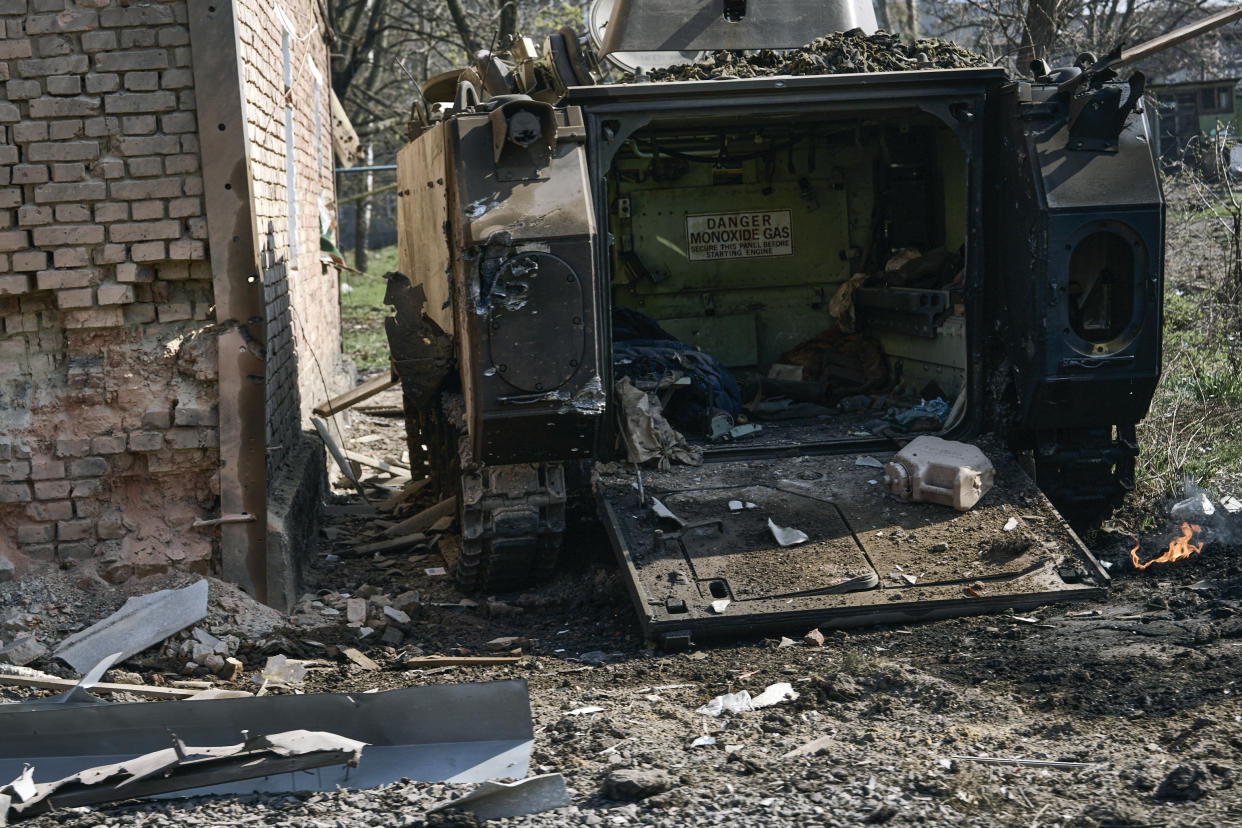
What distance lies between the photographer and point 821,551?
530 centimetres

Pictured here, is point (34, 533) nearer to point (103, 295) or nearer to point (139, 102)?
point (103, 295)

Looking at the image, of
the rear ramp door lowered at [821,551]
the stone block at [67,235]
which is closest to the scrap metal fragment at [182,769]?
the rear ramp door lowered at [821,551]

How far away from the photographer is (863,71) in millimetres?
5914

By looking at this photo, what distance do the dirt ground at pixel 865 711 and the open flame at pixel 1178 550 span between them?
0.06m

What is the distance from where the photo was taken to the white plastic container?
18.1 ft

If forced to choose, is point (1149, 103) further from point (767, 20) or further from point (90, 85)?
point (90, 85)

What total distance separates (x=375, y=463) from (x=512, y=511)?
13.3 feet

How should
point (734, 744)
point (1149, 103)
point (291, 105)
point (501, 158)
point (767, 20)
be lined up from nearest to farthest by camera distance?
point (734, 744)
point (501, 158)
point (1149, 103)
point (767, 20)
point (291, 105)

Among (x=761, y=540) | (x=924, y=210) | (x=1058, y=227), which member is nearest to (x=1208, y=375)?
(x=924, y=210)

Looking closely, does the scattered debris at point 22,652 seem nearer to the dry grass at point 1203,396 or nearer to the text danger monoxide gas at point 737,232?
the text danger monoxide gas at point 737,232

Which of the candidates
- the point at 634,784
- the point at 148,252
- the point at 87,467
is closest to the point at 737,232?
the point at 148,252

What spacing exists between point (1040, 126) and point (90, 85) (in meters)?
4.15

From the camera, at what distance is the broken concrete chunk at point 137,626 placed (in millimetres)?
4980

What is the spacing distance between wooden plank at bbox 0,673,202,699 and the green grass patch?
5867 mm
